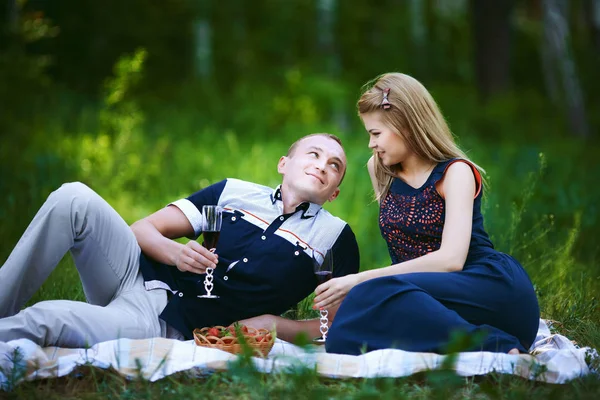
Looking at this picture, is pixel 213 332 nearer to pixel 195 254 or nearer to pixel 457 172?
pixel 195 254

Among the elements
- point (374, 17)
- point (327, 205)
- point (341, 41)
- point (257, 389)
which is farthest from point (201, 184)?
point (374, 17)

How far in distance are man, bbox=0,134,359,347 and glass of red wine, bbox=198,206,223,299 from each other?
5 centimetres

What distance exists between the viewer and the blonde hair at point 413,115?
3.78m

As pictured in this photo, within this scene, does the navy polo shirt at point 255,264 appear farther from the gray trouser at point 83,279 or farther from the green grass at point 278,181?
the green grass at point 278,181

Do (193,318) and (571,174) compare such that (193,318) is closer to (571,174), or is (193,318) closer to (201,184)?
(201,184)

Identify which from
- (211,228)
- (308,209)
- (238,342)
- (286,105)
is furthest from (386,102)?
(286,105)

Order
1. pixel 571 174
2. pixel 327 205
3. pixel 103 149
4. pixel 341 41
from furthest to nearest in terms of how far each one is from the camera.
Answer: pixel 341 41 < pixel 571 174 < pixel 103 149 < pixel 327 205

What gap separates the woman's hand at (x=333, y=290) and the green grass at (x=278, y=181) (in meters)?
0.38

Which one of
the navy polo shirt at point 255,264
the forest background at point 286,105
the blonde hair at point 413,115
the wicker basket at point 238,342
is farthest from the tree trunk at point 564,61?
the wicker basket at point 238,342

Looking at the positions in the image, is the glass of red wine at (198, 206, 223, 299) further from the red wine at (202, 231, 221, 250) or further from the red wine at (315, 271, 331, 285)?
the red wine at (315, 271, 331, 285)

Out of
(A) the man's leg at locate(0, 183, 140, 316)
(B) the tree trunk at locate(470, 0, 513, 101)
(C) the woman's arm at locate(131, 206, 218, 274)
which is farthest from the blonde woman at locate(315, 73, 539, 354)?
(B) the tree trunk at locate(470, 0, 513, 101)

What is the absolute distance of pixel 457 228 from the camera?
11.7 feet

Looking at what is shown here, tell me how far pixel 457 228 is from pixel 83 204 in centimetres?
166

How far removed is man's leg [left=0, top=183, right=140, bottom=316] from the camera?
343 cm
